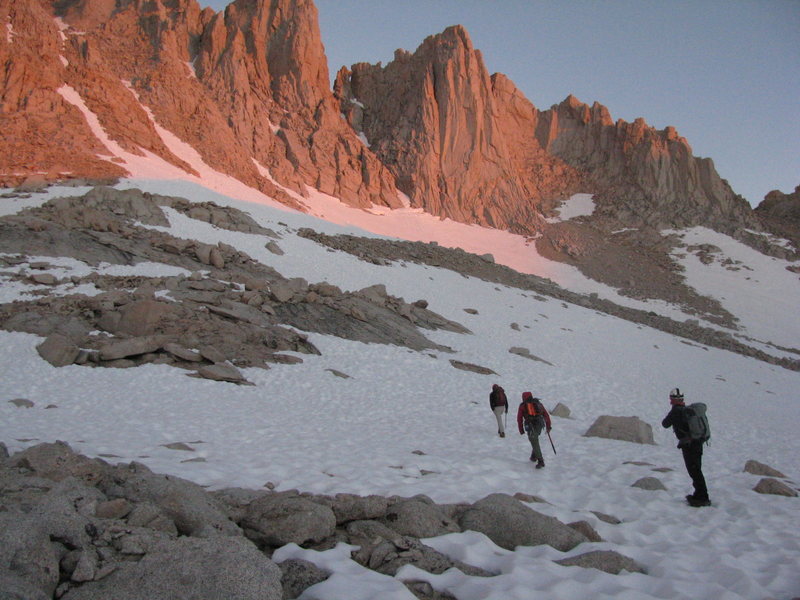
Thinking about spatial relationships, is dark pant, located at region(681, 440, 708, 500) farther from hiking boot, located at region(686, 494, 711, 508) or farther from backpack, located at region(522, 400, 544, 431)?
backpack, located at region(522, 400, 544, 431)

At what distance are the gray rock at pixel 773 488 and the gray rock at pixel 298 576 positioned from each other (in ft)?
24.3

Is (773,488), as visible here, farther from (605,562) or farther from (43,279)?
(43,279)

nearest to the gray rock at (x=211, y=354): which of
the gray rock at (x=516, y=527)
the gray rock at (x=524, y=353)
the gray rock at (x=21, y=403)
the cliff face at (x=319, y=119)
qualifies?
the gray rock at (x=21, y=403)

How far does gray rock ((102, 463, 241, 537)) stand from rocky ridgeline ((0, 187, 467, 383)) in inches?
325

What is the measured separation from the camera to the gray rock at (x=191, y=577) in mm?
2969

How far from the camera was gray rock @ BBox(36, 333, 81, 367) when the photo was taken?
12.3 m

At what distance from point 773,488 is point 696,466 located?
1.70 meters

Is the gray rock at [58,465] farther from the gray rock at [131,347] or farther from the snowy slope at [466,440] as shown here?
the gray rock at [131,347]

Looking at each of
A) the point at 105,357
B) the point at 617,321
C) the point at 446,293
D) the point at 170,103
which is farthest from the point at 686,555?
the point at 170,103

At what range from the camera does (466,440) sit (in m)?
10.9

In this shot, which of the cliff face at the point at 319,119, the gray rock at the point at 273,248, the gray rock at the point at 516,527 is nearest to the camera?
the gray rock at the point at 516,527

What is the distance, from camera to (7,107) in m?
42.5

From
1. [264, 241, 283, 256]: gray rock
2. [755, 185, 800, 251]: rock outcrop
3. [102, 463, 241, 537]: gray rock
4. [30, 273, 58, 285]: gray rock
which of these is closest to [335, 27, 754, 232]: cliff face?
[755, 185, 800, 251]: rock outcrop

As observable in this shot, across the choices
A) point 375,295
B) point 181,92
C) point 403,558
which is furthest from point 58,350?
point 181,92
